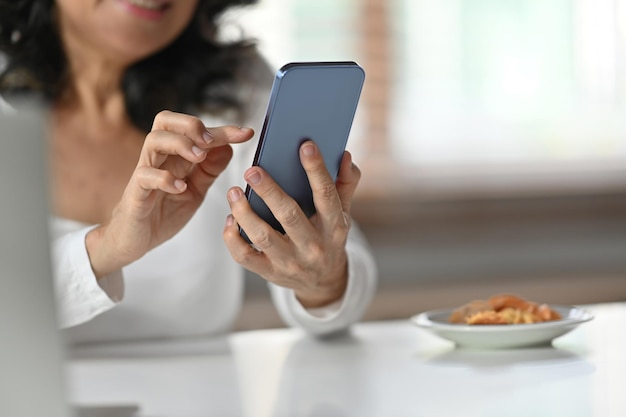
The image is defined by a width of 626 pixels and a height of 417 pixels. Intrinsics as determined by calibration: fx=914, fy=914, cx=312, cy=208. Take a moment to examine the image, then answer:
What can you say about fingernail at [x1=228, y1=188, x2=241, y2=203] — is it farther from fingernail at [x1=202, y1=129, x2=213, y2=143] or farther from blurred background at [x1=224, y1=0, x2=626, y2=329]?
blurred background at [x1=224, y1=0, x2=626, y2=329]

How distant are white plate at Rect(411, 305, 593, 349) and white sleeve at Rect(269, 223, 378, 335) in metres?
0.18

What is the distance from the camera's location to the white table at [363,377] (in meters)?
0.89

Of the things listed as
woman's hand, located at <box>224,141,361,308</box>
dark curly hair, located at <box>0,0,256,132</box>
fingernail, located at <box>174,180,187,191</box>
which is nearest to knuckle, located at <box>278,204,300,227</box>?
→ woman's hand, located at <box>224,141,361,308</box>

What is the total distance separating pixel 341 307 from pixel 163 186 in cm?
47

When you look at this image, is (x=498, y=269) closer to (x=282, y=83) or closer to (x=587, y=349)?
(x=587, y=349)

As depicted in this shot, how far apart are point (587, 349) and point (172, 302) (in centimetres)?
79

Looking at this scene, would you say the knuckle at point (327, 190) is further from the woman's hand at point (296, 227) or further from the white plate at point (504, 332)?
the white plate at point (504, 332)

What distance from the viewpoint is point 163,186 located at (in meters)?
0.98

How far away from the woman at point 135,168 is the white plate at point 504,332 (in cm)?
17

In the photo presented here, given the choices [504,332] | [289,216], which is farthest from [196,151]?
[504,332]

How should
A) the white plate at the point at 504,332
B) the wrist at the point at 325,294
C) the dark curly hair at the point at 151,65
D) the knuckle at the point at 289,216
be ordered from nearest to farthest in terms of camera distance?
the knuckle at the point at 289,216 → the white plate at the point at 504,332 → the wrist at the point at 325,294 → the dark curly hair at the point at 151,65

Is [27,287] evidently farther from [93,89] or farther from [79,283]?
[93,89]

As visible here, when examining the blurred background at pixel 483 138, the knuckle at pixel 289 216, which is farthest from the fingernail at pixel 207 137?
the blurred background at pixel 483 138

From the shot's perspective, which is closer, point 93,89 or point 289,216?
point 289,216
